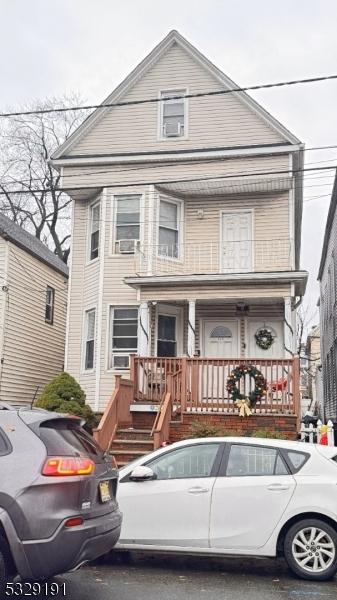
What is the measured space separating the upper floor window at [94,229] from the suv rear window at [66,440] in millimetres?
11668

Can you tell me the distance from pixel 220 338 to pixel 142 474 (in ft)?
31.8

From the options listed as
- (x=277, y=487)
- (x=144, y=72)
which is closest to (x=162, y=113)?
(x=144, y=72)

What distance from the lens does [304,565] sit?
5.90 meters

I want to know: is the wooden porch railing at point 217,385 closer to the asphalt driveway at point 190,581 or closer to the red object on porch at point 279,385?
the red object on porch at point 279,385

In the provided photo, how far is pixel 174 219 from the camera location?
1628cm

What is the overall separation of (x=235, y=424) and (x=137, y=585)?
6619mm

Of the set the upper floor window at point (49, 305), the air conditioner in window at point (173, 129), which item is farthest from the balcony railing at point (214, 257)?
the upper floor window at point (49, 305)

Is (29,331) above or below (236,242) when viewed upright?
below

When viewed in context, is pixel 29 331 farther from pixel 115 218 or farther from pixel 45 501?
pixel 45 501

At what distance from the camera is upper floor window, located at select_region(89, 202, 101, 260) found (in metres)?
16.7

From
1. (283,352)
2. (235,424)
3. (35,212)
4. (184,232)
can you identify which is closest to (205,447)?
(235,424)

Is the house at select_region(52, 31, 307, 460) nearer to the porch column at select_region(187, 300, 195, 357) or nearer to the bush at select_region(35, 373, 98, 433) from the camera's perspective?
the porch column at select_region(187, 300, 195, 357)

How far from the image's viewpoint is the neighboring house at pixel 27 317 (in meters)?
18.0

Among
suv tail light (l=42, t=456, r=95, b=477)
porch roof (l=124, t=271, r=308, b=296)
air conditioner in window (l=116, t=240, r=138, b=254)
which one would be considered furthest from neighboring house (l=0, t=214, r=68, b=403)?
suv tail light (l=42, t=456, r=95, b=477)
